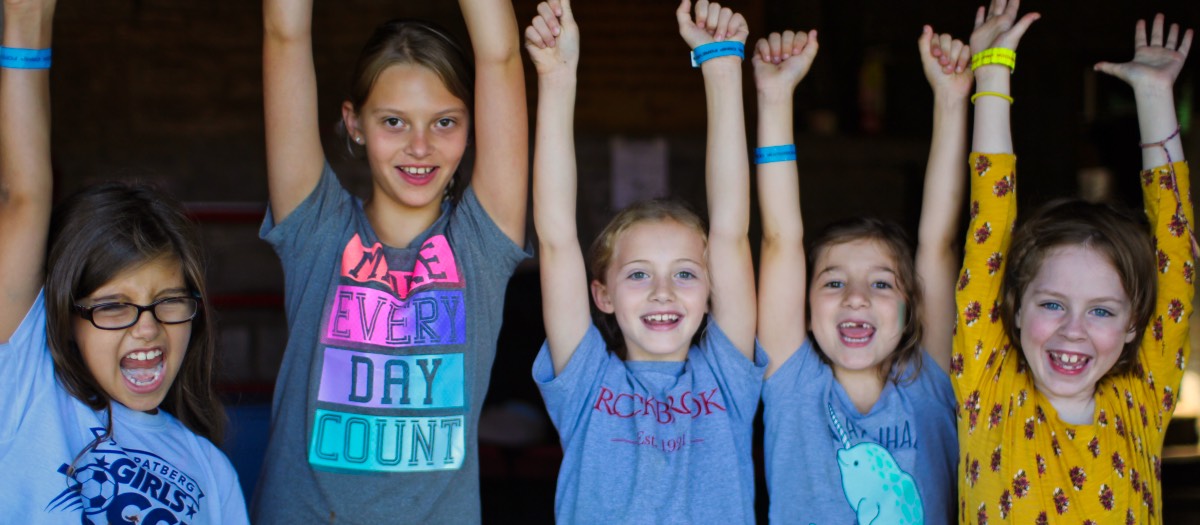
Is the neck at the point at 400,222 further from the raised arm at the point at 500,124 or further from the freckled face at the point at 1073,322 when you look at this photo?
the freckled face at the point at 1073,322

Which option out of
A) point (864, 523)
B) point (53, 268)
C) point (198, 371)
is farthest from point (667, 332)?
point (53, 268)

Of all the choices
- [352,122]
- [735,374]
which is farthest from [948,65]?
[352,122]

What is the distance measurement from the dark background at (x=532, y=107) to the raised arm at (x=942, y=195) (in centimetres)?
266

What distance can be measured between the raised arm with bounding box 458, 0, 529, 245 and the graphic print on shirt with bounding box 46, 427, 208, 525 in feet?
3.05

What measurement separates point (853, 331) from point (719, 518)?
59cm

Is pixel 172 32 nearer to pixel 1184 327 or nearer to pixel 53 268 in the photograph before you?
pixel 53 268

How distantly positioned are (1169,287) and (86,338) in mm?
2488

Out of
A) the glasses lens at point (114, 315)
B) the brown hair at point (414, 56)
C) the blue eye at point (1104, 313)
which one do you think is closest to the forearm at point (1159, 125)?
the blue eye at point (1104, 313)

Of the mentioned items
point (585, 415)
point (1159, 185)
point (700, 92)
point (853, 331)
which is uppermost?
point (700, 92)

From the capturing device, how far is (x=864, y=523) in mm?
2594

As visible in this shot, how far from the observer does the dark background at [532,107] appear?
18.4 feet

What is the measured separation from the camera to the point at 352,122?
9.13 feet

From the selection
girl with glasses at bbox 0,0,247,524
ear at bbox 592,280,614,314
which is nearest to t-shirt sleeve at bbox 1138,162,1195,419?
ear at bbox 592,280,614,314

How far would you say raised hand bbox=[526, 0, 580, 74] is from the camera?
2.63 metres
